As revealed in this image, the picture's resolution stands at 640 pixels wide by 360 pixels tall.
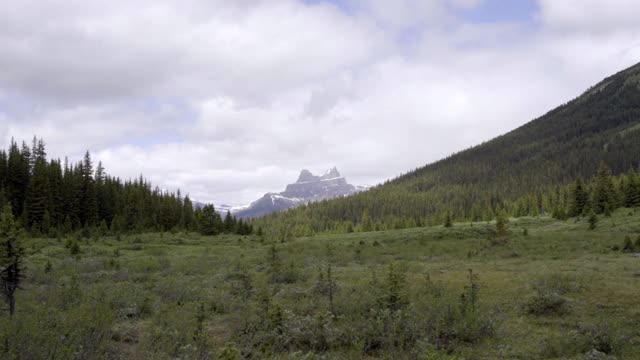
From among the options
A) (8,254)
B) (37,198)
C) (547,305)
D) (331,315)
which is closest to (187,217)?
(37,198)

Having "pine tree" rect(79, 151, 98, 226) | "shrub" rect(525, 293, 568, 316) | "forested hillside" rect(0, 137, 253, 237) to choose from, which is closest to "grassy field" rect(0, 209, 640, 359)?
"shrub" rect(525, 293, 568, 316)

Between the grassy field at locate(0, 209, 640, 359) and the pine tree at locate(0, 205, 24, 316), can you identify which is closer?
the grassy field at locate(0, 209, 640, 359)

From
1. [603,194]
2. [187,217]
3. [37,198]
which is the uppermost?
[37,198]

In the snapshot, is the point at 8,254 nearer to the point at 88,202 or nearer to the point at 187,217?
the point at 88,202

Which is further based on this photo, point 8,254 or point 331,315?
point 8,254

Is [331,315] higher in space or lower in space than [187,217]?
lower

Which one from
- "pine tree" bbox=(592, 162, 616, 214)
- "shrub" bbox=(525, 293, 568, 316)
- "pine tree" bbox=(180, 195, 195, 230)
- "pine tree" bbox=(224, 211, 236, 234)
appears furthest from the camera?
"pine tree" bbox=(180, 195, 195, 230)

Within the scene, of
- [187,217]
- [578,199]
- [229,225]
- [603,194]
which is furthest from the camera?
[187,217]

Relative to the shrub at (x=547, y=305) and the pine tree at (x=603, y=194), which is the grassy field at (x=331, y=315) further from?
the pine tree at (x=603, y=194)

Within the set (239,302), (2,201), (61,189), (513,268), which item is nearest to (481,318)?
(239,302)

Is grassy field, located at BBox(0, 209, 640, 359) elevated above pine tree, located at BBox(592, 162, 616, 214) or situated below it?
below

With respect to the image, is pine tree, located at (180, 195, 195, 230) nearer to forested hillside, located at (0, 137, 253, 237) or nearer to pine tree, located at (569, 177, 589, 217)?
forested hillside, located at (0, 137, 253, 237)

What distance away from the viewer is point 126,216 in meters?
62.4

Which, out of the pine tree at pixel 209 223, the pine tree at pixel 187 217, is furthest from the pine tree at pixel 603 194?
the pine tree at pixel 187 217
